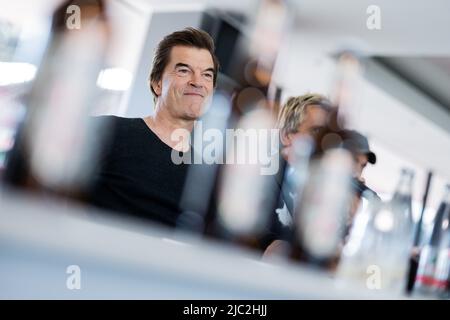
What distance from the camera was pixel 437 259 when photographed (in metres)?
1.27

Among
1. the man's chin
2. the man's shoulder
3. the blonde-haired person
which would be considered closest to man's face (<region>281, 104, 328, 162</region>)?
the blonde-haired person

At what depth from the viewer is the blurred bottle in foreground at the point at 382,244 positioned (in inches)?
45.5

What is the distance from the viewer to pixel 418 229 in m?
1.25

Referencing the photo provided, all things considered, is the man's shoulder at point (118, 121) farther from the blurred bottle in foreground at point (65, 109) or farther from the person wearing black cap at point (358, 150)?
the person wearing black cap at point (358, 150)

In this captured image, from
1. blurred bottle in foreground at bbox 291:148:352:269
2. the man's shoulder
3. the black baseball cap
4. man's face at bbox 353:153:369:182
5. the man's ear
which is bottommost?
blurred bottle in foreground at bbox 291:148:352:269

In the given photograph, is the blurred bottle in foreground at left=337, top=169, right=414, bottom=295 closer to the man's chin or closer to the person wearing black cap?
the person wearing black cap

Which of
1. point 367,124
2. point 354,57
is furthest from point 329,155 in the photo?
point 354,57

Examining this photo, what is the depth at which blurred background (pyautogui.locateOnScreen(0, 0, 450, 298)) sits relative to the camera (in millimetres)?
928

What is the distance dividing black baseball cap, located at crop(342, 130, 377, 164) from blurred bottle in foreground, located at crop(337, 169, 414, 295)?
0.25 ft

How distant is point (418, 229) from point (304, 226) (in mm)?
277

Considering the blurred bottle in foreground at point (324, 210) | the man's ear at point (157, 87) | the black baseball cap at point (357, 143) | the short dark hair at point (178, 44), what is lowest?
the blurred bottle in foreground at point (324, 210)

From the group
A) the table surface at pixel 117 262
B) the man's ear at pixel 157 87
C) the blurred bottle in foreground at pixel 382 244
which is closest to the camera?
the table surface at pixel 117 262

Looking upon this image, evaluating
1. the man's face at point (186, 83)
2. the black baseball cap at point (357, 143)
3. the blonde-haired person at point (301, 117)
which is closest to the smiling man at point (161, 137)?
the man's face at point (186, 83)
